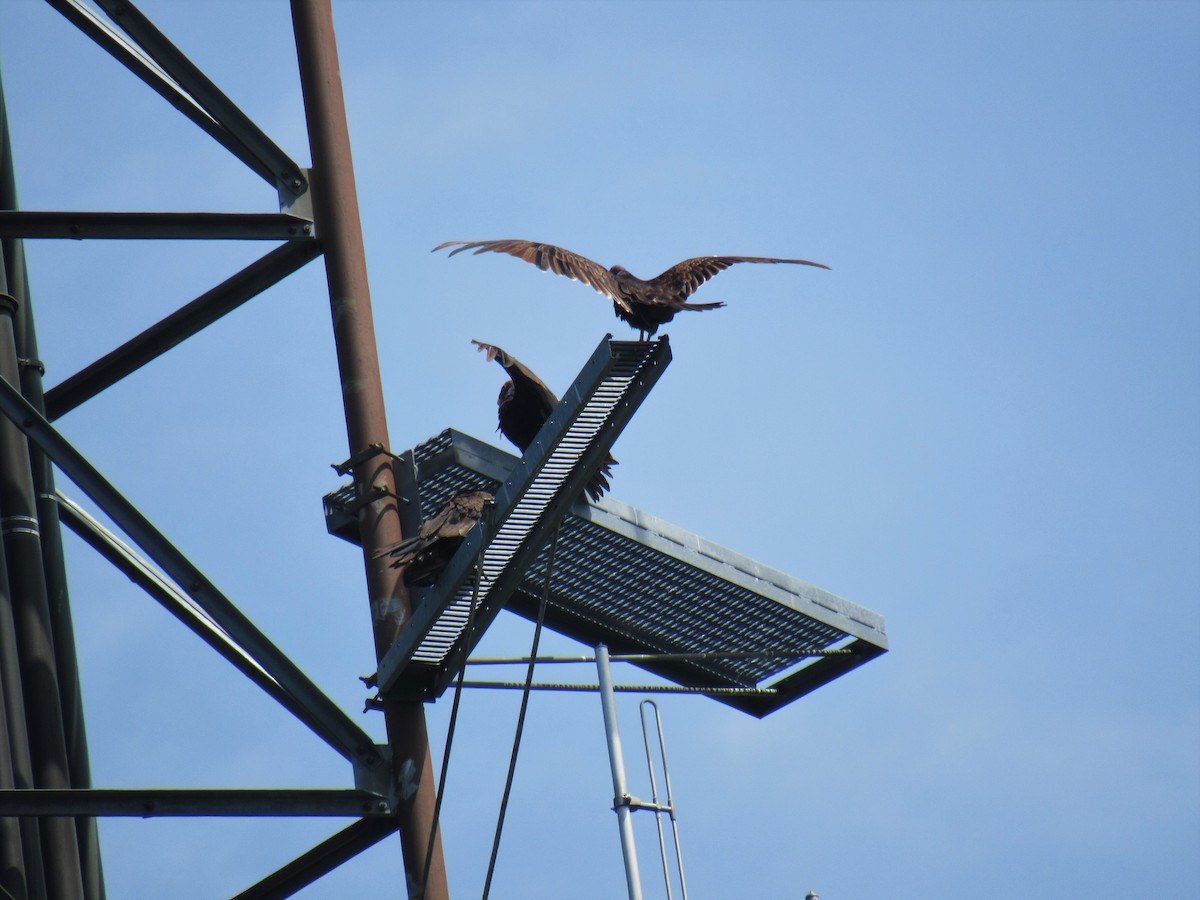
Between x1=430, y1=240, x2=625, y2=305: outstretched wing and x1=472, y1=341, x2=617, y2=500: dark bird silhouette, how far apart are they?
212 centimetres

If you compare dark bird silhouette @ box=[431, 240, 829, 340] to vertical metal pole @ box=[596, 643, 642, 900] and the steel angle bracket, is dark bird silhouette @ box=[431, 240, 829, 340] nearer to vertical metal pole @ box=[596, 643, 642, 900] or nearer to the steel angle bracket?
the steel angle bracket

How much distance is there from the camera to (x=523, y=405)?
10.1 m

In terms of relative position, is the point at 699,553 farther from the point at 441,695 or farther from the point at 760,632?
the point at 441,695

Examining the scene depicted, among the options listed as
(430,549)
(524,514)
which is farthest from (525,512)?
(430,549)

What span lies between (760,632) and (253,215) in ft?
14.5

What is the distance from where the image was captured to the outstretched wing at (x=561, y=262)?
266 inches

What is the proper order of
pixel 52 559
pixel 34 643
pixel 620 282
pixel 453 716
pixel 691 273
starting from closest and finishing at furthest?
pixel 453 716, pixel 34 643, pixel 52 559, pixel 620 282, pixel 691 273

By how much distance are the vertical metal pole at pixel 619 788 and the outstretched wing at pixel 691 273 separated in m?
2.17

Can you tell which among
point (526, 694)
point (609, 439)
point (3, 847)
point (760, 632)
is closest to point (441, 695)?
point (526, 694)

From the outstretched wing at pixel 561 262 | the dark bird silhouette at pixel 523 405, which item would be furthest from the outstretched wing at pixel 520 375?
the outstretched wing at pixel 561 262

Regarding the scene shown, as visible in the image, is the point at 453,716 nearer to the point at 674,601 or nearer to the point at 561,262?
the point at 561,262

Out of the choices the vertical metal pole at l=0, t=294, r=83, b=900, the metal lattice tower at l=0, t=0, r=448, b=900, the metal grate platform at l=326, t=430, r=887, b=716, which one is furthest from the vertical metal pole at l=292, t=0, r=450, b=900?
the metal grate platform at l=326, t=430, r=887, b=716

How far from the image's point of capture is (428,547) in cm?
638

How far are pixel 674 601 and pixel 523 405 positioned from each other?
1.48m
